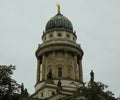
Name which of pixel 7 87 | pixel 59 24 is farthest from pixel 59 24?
pixel 7 87

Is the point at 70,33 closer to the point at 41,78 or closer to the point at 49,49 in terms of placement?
the point at 49,49

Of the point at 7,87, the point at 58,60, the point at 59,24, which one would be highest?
the point at 59,24

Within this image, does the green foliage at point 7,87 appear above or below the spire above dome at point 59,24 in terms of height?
below

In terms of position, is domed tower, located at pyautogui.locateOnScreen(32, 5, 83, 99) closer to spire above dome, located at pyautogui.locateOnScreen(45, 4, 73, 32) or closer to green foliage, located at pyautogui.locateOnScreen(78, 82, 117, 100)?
spire above dome, located at pyautogui.locateOnScreen(45, 4, 73, 32)

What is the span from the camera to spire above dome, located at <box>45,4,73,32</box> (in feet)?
270

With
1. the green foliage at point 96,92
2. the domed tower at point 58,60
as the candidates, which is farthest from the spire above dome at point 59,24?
the green foliage at point 96,92

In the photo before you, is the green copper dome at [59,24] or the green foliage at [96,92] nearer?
the green foliage at [96,92]

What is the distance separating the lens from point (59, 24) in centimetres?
8250

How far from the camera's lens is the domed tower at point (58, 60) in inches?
2864

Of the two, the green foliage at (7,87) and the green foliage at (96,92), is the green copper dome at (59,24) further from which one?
the green foliage at (7,87)

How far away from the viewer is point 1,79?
34688mm

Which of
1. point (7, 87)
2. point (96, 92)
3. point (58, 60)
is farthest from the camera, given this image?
point (58, 60)

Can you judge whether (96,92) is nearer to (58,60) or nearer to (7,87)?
(7,87)

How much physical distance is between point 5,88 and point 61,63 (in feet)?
138
